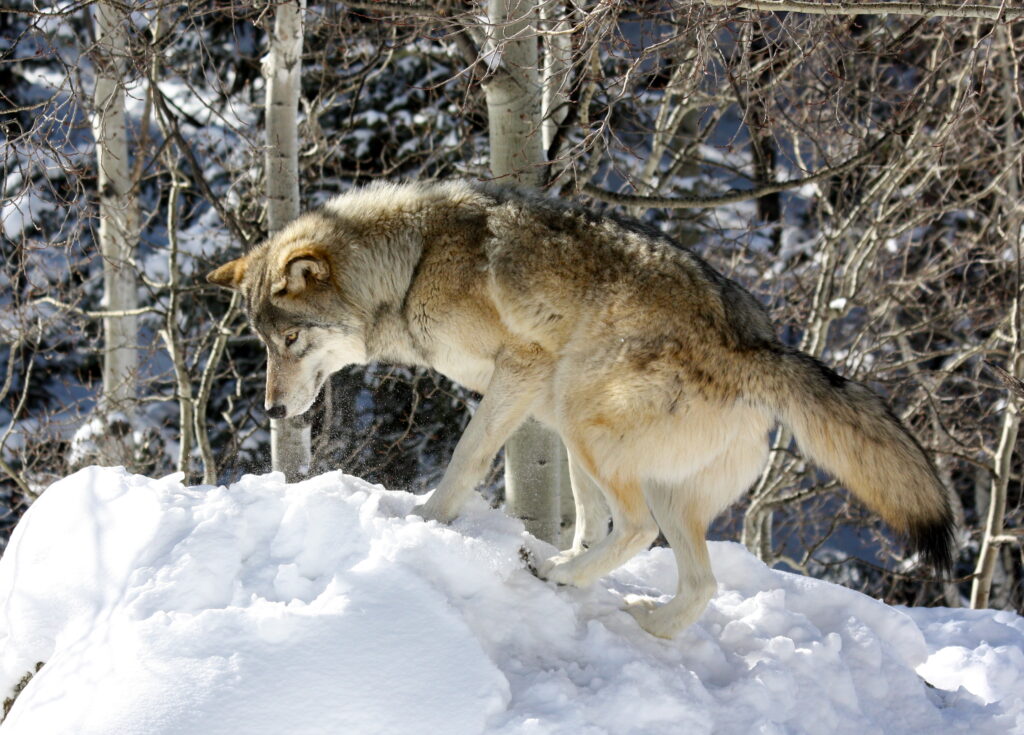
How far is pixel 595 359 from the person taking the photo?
4.07 m

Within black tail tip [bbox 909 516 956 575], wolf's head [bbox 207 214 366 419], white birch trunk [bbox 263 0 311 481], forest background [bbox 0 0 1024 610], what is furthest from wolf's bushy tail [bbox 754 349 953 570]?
white birch trunk [bbox 263 0 311 481]

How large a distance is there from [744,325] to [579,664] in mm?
1658

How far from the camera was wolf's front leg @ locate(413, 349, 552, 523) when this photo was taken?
13.9 feet

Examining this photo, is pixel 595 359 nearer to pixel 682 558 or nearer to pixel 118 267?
pixel 682 558

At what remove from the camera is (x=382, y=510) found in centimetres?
396

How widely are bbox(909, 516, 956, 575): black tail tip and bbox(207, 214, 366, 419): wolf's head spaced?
296 cm

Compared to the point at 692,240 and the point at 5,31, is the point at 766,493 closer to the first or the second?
the point at 692,240

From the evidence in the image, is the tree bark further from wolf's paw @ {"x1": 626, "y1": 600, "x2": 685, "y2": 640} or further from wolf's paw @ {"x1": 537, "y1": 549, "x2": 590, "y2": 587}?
wolf's paw @ {"x1": 626, "y1": 600, "x2": 685, "y2": 640}

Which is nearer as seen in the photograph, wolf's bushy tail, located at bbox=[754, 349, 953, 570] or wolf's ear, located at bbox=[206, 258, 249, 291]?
wolf's bushy tail, located at bbox=[754, 349, 953, 570]

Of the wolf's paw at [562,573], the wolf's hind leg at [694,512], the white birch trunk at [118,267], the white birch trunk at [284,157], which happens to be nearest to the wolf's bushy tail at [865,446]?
the wolf's hind leg at [694,512]

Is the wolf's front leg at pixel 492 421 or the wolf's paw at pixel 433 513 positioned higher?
the wolf's front leg at pixel 492 421

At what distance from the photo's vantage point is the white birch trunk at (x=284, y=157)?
636 cm

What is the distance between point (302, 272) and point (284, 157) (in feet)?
6.52

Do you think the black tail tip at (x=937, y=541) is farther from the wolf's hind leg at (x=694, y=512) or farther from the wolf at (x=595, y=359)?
the wolf's hind leg at (x=694, y=512)
